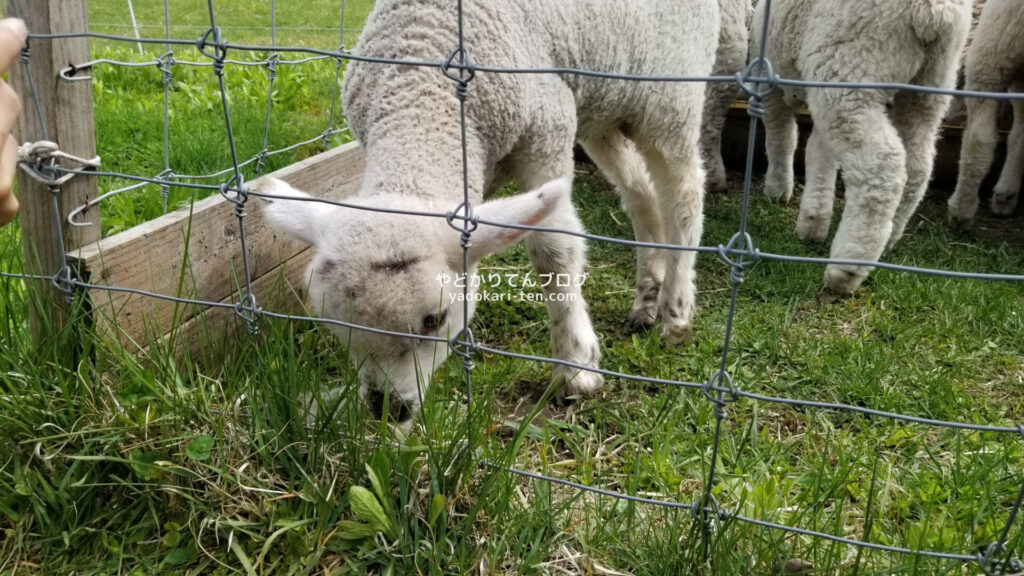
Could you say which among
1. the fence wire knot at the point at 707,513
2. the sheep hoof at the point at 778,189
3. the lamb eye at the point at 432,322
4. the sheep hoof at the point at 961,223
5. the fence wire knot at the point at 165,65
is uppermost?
the fence wire knot at the point at 165,65

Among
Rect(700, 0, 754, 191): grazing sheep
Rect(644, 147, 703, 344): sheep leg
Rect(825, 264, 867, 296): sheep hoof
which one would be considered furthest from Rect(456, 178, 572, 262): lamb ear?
Rect(700, 0, 754, 191): grazing sheep

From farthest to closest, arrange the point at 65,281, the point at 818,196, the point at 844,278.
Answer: the point at 818,196 → the point at 844,278 → the point at 65,281

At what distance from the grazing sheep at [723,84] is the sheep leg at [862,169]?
1.27m

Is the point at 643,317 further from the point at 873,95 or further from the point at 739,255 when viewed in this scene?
the point at 739,255

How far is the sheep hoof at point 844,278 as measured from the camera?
411cm

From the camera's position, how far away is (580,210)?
5.38 metres

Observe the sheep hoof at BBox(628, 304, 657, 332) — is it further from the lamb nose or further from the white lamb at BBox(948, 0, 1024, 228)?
the white lamb at BBox(948, 0, 1024, 228)

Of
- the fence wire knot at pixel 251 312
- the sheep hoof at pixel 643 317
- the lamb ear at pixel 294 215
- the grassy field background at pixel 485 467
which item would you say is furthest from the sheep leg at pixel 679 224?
the fence wire knot at pixel 251 312

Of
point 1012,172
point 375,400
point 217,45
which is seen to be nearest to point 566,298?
point 375,400

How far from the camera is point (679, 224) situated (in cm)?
392

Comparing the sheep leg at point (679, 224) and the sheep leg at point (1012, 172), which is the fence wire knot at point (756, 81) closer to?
the sheep leg at point (679, 224)

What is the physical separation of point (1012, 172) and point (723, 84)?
1964 millimetres

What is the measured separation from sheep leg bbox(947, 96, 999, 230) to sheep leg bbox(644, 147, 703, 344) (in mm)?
2393

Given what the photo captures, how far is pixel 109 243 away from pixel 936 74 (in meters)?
3.94
